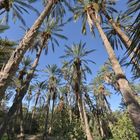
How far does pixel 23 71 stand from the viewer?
105 ft

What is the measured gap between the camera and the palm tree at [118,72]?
1348 cm

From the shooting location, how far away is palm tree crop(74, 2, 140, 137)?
13.5 meters

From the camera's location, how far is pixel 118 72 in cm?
1703

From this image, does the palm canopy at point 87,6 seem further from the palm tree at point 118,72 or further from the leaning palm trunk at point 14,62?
the leaning palm trunk at point 14,62

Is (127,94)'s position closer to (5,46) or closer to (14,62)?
(14,62)

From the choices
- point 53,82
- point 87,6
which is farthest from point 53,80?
point 87,6

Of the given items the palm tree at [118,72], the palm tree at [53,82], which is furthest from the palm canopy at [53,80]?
the palm tree at [118,72]

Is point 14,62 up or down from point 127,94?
down

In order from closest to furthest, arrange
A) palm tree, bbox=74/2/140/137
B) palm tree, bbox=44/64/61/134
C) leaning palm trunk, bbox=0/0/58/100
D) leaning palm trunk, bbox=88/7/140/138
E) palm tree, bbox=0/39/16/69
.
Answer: leaning palm trunk, bbox=0/0/58/100, leaning palm trunk, bbox=88/7/140/138, palm tree, bbox=74/2/140/137, palm tree, bbox=0/39/16/69, palm tree, bbox=44/64/61/134

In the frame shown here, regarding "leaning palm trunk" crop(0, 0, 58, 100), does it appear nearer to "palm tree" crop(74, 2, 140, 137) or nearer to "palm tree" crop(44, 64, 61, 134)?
"palm tree" crop(74, 2, 140, 137)

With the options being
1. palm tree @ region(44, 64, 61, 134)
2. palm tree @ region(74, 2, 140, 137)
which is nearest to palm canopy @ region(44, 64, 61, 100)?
palm tree @ region(44, 64, 61, 134)

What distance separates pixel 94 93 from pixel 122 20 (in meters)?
32.0

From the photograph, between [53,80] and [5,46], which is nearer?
[5,46]

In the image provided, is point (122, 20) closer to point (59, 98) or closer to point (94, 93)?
point (59, 98)
